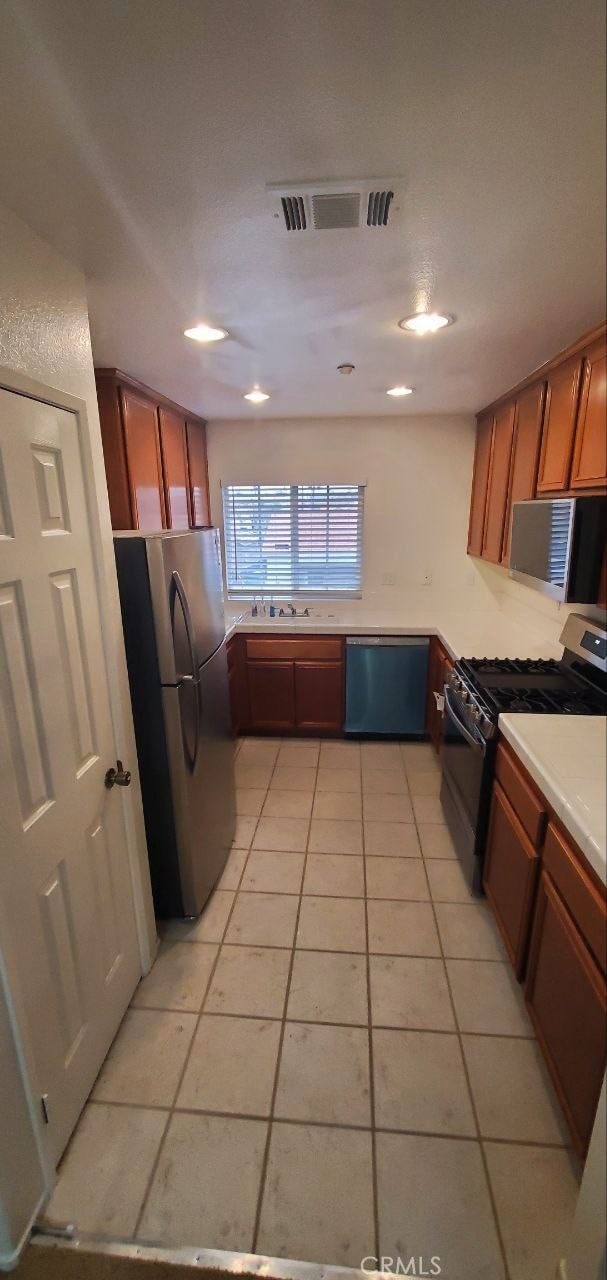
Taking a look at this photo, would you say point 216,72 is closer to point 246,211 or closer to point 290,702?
point 246,211

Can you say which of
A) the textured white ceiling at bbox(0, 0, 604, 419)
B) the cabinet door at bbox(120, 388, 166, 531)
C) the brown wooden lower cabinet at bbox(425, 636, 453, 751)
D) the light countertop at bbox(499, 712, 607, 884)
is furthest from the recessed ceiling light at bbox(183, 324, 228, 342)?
the brown wooden lower cabinet at bbox(425, 636, 453, 751)

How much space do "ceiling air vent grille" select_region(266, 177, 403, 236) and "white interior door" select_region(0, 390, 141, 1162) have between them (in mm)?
647

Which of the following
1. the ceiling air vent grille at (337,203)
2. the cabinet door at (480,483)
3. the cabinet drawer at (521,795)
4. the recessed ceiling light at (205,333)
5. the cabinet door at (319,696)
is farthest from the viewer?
the cabinet door at (319,696)

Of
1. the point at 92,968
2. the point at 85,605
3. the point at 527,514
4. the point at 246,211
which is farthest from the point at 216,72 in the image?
the point at 92,968

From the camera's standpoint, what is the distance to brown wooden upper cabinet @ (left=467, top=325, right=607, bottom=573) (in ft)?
5.21

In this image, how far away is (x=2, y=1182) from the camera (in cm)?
102

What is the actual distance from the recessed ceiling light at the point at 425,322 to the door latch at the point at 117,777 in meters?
1.63

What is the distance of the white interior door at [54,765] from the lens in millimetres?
1021

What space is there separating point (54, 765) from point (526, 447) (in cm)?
223

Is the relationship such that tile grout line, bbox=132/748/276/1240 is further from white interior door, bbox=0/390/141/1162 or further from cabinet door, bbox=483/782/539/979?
cabinet door, bbox=483/782/539/979

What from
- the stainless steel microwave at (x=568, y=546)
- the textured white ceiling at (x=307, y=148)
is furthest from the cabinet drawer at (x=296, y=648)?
the textured white ceiling at (x=307, y=148)

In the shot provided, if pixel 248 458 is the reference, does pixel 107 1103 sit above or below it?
below

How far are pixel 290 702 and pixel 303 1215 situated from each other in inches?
95.6

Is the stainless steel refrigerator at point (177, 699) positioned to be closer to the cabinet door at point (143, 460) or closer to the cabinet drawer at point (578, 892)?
the cabinet door at point (143, 460)
